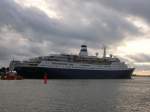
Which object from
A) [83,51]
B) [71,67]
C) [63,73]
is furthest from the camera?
[83,51]

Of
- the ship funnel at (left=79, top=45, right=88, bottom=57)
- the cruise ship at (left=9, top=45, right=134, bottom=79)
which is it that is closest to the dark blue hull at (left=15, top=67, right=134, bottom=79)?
the cruise ship at (left=9, top=45, right=134, bottom=79)

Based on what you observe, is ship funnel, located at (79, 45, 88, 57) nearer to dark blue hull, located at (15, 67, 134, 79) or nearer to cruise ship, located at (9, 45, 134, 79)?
cruise ship, located at (9, 45, 134, 79)

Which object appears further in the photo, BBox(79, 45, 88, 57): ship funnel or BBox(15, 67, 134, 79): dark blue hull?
BBox(79, 45, 88, 57): ship funnel

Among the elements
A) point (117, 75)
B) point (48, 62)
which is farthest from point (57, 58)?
point (117, 75)

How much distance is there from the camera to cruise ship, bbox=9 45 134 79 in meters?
133

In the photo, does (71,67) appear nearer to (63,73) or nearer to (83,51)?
(63,73)

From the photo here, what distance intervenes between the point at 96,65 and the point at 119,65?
11888mm

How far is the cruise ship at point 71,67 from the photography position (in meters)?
133

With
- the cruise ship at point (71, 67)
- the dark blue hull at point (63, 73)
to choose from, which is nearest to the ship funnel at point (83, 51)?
the cruise ship at point (71, 67)

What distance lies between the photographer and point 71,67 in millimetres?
138125

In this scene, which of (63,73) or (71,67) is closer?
(63,73)

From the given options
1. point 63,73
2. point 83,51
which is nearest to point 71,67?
point 63,73

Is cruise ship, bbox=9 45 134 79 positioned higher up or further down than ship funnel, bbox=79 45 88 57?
further down

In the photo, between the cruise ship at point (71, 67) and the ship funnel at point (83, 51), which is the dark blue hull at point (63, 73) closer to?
the cruise ship at point (71, 67)
